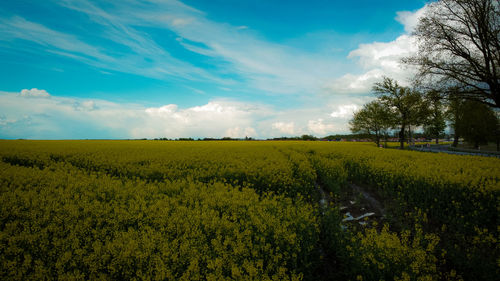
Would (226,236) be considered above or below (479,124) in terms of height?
below

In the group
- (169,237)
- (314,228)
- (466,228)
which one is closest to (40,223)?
(169,237)

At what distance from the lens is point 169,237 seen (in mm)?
3775

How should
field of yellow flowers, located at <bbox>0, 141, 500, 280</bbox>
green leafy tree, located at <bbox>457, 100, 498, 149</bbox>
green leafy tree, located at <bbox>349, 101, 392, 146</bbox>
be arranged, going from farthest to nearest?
green leafy tree, located at <bbox>349, 101, 392, 146</bbox>
green leafy tree, located at <bbox>457, 100, 498, 149</bbox>
field of yellow flowers, located at <bbox>0, 141, 500, 280</bbox>

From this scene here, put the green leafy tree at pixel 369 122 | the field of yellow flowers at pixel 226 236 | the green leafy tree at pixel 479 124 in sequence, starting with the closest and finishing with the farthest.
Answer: the field of yellow flowers at pixel 226 236
the green leafy tree at pixel 479 124
the green leafy tree at pixel 369 122

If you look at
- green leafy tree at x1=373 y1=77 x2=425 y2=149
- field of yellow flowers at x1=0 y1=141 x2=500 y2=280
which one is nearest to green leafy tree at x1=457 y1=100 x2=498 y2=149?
green leafy tree at x1=373 y1=77 x2=425 y2=149

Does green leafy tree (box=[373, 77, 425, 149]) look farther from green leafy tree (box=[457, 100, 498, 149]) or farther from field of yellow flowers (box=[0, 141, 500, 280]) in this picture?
field of yellow flowers (box=[0, 141, 500, 280])

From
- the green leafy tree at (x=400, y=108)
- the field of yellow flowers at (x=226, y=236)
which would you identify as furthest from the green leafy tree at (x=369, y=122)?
the field of yellow flowers at (x=226, y=236)

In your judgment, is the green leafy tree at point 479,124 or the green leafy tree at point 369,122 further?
the green leafy tree at point 369,122

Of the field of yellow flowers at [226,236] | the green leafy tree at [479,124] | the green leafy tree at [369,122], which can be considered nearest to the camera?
the field of yellow flowers at [226,236]

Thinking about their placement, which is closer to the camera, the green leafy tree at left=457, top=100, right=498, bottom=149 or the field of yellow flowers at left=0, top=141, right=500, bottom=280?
the field of yellow flowers at left=0, top=141, right=500, bottom=280

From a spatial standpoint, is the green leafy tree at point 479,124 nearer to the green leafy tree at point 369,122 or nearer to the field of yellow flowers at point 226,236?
the green leafy tree at point 369,122

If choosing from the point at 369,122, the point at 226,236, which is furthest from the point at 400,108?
the point at 226,236

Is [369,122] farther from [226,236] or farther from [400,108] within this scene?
[226,236]

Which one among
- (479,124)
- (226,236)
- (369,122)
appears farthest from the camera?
(369,122)
